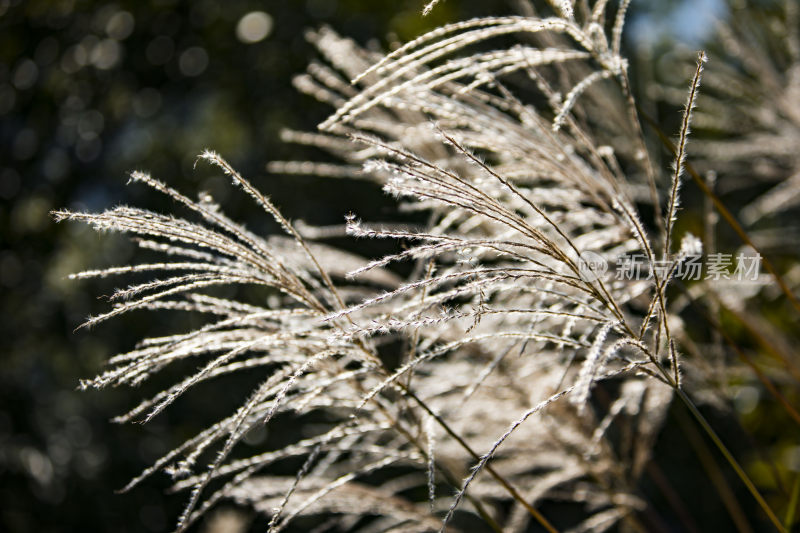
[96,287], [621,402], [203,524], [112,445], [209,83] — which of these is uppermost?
[209,83]

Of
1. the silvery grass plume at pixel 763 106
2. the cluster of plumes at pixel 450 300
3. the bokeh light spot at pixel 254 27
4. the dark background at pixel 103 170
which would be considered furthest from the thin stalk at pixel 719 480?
the bokeh light spot at pixel 254 27

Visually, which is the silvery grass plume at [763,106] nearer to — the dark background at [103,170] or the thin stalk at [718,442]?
the thin stalk at [718,442]

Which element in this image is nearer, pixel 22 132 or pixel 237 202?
pixel 237 202

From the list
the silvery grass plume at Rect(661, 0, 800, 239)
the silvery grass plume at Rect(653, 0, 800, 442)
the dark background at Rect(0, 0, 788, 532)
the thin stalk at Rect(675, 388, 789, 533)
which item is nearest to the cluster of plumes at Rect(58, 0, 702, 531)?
the thin stalk at Rect(675, 388, 789, 533)

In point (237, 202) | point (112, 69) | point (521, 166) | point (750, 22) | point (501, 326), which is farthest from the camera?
point (112, 69)

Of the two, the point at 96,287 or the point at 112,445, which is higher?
the point at 96,287

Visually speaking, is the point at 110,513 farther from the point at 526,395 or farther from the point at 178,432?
the point at 526,395

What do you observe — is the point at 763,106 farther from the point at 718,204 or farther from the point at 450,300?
the point at 450,300

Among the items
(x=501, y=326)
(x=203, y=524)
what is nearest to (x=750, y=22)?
(x=501, y=326)

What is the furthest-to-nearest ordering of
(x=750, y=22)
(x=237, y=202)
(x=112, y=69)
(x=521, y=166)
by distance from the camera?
(x=112, y=69)
(x=237, y=202)
(x=750, y=22)
(x=521, y=166)
